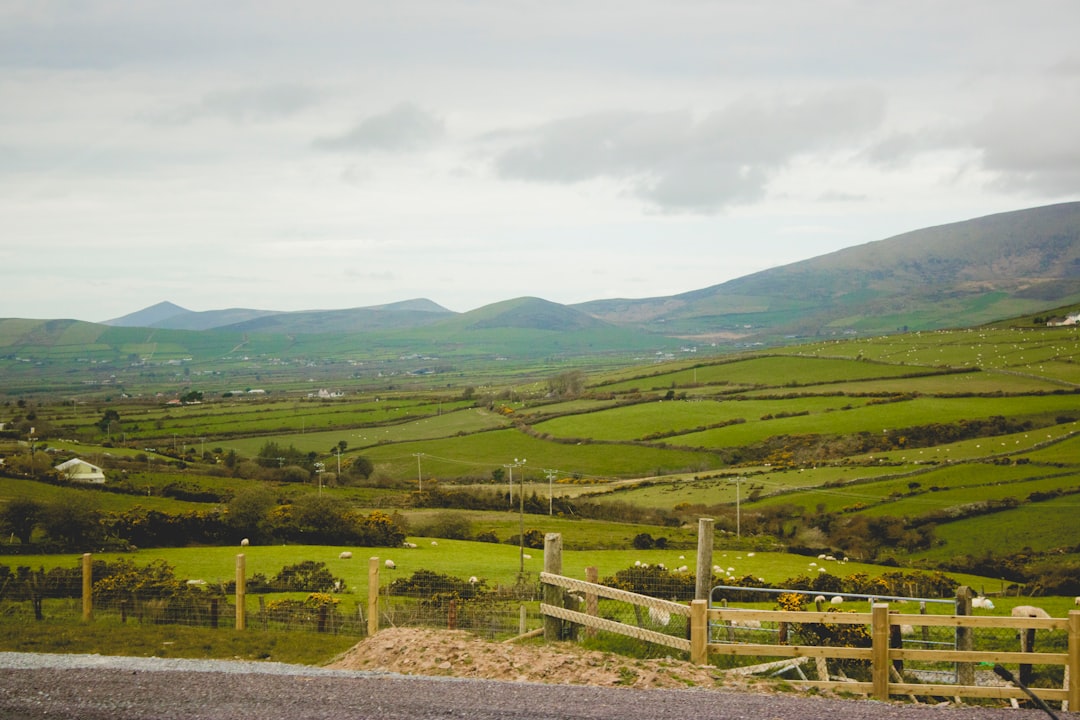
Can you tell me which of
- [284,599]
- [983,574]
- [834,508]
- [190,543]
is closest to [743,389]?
[834,508]

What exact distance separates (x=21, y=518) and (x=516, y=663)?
30.5 metres

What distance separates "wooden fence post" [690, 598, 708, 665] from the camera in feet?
42.5

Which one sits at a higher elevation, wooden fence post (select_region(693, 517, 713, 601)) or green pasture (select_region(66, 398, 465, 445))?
wooden fence post (select_region(693, 517, 713, 601))

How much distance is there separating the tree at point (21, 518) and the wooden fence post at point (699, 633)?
31846mm

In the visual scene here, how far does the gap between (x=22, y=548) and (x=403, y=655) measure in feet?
90.1

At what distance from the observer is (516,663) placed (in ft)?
42.9

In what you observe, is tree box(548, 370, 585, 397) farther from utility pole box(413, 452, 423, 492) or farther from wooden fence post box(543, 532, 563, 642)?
wooden fence post box(543, 532, 563, 642)

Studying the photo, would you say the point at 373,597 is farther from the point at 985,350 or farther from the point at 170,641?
the point at 985,350

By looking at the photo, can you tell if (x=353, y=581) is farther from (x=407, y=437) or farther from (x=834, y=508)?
(x=407, y=437)

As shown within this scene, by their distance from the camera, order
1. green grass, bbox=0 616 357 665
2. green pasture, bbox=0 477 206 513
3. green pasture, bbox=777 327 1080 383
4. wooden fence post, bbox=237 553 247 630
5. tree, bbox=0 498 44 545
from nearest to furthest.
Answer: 1. green grass, bbox=0 616 357 665
2. wooden fence post, bbox=237 553 247 630
3. tree, bbox=0 498 44 545
4. green pasture, bbox=0 477 206 513
5. green pasture, bbox=777 327 1080 383

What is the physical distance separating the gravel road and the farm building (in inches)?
2073

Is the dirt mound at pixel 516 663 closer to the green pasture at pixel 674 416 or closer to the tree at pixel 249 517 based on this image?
the tree at pixel 249 517

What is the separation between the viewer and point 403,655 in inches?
543

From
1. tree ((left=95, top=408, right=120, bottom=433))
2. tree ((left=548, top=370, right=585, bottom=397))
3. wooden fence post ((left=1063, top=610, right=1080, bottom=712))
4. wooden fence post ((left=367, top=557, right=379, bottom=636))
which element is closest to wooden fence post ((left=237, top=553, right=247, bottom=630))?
wooden fence post ((left=367, top=557, right=379, bottom=636))
